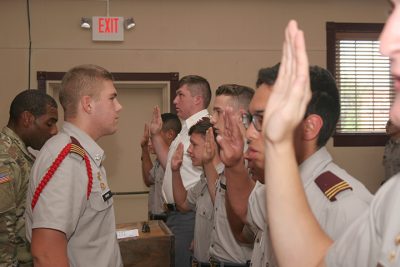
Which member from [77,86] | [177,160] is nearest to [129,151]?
[177,160]

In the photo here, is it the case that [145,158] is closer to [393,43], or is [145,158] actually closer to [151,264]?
→ [151,264]

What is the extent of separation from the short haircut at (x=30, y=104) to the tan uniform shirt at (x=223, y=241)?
1.24m

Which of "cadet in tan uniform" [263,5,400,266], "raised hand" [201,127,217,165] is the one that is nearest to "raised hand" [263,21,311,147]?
"cadet in tan uniform" [263,5,400,266]

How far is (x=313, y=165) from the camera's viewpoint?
154cm

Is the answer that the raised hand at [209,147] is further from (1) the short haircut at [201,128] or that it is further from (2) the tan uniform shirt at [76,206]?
(2) the tan uniform shirt at [76,206]

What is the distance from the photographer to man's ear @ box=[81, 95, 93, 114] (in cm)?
215

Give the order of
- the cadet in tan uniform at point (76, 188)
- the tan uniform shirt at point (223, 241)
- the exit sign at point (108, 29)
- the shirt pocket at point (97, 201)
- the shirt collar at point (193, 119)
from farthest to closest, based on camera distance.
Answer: the exit sign at point (108, 29)
the shirt collar at point (193, 119)
the tan uniform shirt at point (223, 241)
the shirt pocket at point (97, 201)
the cadet in tan uniform at point (76, 188)

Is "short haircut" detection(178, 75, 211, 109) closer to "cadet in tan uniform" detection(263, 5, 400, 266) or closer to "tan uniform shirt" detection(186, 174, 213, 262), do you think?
"tan uniform shirt" detection(186, 174, 213, 262)

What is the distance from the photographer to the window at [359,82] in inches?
222

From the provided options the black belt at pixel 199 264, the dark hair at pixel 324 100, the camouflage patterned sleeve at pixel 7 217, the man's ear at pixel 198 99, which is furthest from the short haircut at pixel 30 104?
the dark hair at pixel 324 100

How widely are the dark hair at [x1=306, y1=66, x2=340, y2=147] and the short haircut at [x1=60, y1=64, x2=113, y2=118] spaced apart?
1013 millimetres

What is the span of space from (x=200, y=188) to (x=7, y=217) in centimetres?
126

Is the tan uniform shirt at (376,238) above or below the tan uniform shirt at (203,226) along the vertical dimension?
above

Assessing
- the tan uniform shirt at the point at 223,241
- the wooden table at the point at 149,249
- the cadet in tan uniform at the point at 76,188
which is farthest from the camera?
the wooden table at the point at 149,249
